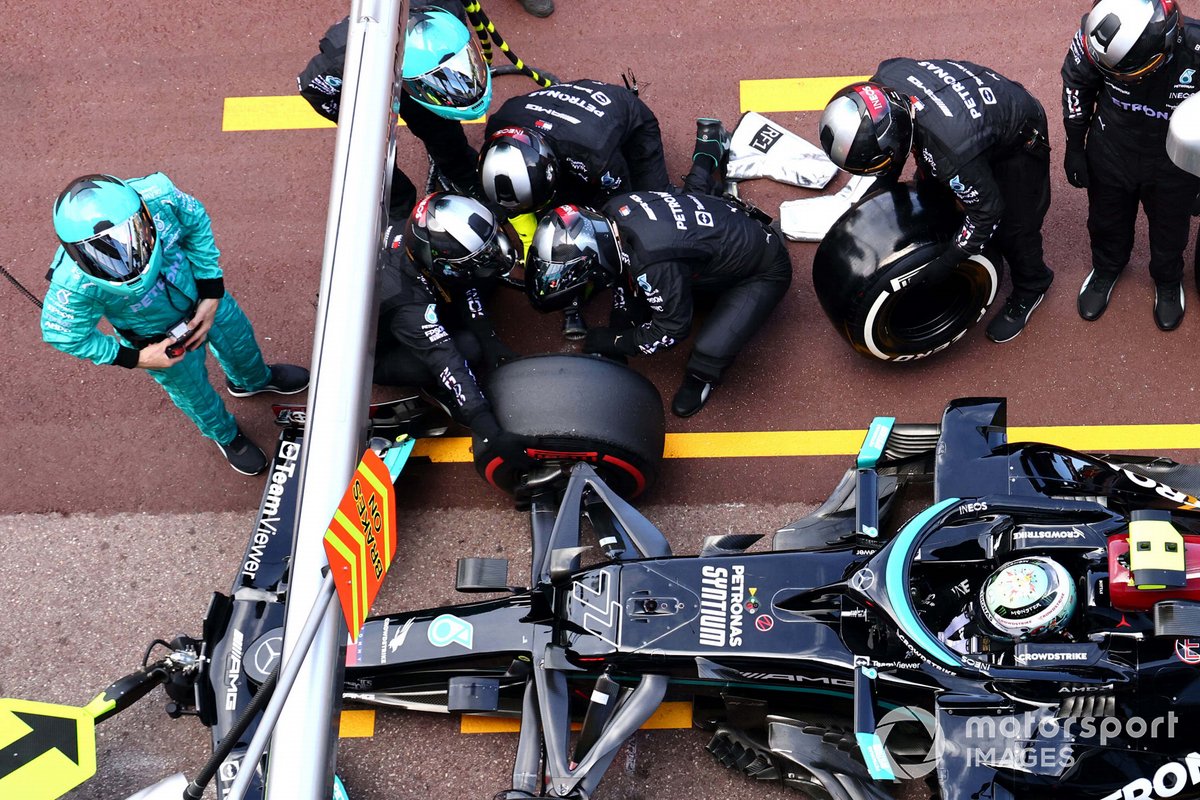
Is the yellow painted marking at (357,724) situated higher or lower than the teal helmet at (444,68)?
lower

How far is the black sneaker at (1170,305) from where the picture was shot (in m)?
5.98

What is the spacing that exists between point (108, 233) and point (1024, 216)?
4.33 metres

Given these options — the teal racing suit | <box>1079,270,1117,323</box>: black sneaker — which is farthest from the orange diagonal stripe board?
<box>1079,270,1117,323</box>: black sneaker

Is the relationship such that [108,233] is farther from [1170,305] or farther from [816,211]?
[1170,305]

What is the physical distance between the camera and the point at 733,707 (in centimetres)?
483

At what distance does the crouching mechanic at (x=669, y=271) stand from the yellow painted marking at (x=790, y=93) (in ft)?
4.03

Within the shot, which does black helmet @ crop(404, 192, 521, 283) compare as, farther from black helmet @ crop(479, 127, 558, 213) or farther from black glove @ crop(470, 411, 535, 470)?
black glove @ crop(470, 411, 535, 470)

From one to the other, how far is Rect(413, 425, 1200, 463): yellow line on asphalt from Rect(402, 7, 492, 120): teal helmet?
1.82 m

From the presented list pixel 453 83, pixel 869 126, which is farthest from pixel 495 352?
pixel 869 126

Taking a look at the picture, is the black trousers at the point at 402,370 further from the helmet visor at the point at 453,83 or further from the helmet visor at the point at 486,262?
the helmet visor at the point at 453,83

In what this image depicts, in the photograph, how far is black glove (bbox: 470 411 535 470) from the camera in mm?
5258

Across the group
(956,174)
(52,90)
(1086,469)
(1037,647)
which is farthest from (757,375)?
(52,90)

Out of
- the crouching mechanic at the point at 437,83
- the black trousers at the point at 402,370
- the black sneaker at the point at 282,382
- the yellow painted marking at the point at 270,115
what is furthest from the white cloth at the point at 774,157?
the black sneaker at the point at 282,382

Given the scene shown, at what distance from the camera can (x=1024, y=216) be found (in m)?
5.60
